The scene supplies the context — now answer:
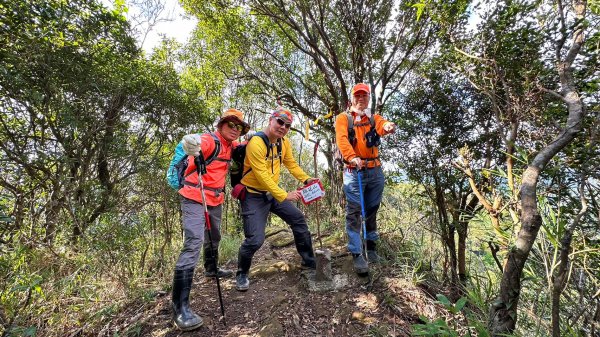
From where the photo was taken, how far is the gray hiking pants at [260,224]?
3.45 m

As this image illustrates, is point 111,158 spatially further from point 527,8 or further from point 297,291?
point 527,8

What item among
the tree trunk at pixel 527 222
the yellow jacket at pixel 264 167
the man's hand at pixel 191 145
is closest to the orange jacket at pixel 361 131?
the yellow jacket at pixel 264 167

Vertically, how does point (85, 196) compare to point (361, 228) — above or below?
above

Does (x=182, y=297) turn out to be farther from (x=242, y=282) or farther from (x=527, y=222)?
(x=527, y=222)

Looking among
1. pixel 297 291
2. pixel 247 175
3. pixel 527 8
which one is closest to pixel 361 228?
pixel 297 291

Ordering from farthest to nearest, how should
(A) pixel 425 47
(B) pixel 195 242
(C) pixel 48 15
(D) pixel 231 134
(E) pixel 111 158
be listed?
(A) pixel 425 47 → (E) pixel 111 158 → (C) pixel 48 15 → (D) pixel 231 134 → (B) pixel 195 242

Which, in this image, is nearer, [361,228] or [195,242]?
[195,242]

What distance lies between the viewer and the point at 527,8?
3482 millimetres

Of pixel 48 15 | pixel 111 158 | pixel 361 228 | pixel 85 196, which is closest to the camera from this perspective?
pixel 361 228

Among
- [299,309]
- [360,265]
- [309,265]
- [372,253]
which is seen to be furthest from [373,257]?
[299,309]

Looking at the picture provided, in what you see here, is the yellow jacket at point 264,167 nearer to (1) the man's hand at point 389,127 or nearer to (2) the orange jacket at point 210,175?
(2) the orange jacket at point 210,175

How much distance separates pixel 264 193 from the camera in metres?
3.59

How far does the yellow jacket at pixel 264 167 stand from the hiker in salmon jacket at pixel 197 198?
0.98ft

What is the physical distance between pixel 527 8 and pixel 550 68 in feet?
2.64
